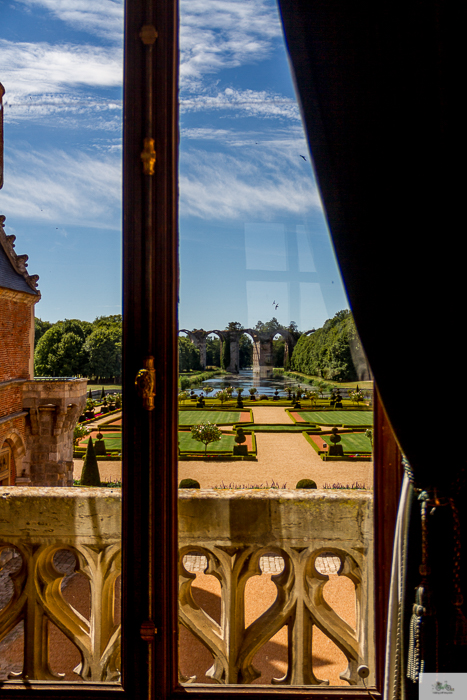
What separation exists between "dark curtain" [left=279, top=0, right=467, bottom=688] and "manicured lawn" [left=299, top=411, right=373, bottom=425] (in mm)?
Result: 344

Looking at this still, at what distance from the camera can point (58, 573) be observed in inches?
66.2

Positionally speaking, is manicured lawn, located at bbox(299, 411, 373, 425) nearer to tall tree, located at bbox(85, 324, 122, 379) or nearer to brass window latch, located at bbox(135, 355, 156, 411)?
brass window latch, located at bbox(135, 355, 156, 411)

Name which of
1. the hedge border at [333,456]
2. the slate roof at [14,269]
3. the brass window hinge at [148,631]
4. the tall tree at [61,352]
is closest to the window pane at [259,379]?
the hedge border at [333,456]

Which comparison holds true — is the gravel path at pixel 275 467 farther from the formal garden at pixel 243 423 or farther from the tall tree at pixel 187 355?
the tall tree at pixel 187 355

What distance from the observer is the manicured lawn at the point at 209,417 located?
65.7 inches

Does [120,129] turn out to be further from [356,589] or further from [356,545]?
[356,589]

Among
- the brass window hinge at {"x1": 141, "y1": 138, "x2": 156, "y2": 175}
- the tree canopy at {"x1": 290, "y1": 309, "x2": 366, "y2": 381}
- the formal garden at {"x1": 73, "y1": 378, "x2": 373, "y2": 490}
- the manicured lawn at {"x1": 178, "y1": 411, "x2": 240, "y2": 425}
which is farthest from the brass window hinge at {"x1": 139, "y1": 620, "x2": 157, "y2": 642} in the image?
the brass window hinge at {"x1": 141, "y1": 138, "x2": 156, "y2": 175}

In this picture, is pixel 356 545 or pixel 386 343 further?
pixel 356 545

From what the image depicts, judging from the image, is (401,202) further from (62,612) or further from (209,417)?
(62,612)

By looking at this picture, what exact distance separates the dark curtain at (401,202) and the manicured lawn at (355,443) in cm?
35

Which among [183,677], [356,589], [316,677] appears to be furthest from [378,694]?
[183,677]

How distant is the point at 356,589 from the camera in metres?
1.66

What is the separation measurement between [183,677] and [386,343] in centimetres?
143

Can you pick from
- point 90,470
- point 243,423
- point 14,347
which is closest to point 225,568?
point 243,423
